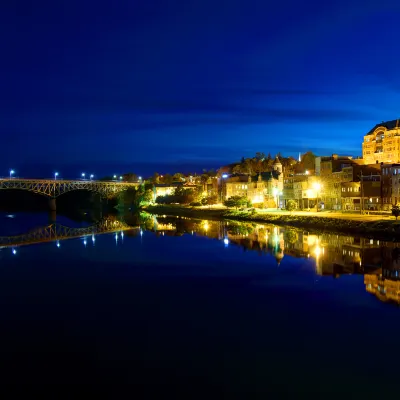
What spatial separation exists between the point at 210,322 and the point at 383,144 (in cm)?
6720

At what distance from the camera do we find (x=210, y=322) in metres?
17.7

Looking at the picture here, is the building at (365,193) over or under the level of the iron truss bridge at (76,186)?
under

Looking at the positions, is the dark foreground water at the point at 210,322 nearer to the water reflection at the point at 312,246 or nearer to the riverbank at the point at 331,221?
the water reflection at the point at 312,246

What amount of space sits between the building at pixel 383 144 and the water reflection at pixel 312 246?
2968 cm

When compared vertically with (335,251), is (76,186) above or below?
above

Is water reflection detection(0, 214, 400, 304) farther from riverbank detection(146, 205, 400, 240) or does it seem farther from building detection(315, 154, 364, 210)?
building detection(315, 154, 364, 210)

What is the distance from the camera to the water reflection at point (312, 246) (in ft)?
85.1

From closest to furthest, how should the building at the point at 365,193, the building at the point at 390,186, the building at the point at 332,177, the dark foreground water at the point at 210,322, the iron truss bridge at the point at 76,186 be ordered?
the dark foreground water at the point at 210,322 < the building at the point at 390,186 < the building at the point at 365,193 < the building at the point at 332,177 < the iron truss bridge at the point at 76,186

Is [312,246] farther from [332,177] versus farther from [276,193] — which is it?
[276,193]

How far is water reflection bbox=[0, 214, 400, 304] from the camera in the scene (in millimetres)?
25938

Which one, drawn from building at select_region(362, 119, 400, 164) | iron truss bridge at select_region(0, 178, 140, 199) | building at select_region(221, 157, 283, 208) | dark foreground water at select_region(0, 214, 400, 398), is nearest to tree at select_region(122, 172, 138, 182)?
iron truss bridge at select_region(0, 178, 140, 199)

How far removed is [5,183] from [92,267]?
82.1m

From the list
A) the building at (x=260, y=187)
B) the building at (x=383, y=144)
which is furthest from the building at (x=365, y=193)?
the building at (x=260, y=187)

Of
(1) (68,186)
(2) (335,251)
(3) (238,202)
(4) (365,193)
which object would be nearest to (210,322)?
(2) (335,251)
